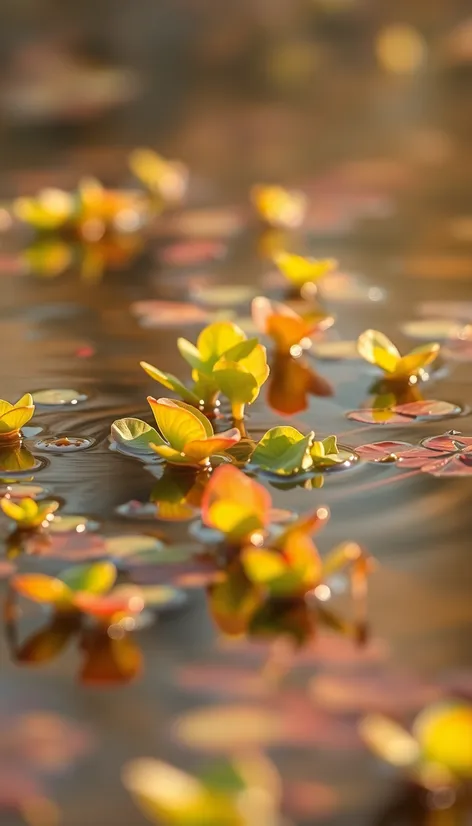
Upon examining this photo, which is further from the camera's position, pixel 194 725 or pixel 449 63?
pixel 449 63

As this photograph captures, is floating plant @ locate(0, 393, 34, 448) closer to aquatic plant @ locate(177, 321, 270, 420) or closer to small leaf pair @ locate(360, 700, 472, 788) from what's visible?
aquatic plant @ locate(177, 321, 270, 420)

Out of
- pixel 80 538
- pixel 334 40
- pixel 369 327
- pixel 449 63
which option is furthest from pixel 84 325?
pixel 334 40

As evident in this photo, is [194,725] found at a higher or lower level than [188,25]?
lower

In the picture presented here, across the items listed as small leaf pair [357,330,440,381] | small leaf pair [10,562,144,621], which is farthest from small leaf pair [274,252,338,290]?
small leaf pair [10,562,144,621]

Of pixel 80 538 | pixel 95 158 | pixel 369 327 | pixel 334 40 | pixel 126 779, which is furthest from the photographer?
pixel 334 40

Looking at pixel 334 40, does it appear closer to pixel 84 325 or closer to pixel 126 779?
pixel 84 325

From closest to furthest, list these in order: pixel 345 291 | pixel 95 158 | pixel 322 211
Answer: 1. pixel 345 291
2. pixel 322 211
3. pixel 95 158
